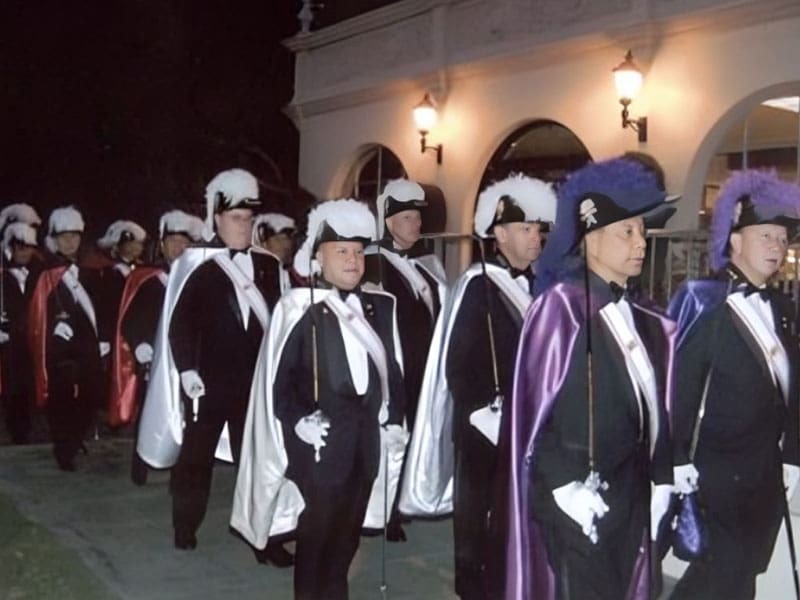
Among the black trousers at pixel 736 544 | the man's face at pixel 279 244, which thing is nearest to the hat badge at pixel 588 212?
the black trousers at pixel 736 544

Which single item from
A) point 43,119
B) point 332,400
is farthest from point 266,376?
point 43,119

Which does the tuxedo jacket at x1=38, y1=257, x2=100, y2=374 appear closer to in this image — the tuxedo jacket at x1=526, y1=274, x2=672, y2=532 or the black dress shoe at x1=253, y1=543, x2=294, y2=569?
the black dress shoe at x1=253, y1=543, x2=294, y2=569

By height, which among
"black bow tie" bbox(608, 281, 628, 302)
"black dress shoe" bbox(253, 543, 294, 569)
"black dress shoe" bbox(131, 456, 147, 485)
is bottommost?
"black dress shoe" bbox(253, 543, 294, 569)

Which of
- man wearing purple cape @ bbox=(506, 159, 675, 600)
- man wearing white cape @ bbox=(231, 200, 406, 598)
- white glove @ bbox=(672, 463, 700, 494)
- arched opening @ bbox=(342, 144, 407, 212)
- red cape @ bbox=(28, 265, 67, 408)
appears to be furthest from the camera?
arched opening @ bbox=(342, 144, 407, 212)

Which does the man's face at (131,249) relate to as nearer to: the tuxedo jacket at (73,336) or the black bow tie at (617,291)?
the tuxedo jacket at (73,336)

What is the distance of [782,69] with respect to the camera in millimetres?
9328

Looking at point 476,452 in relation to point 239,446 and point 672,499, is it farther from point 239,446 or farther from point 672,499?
point 239,446

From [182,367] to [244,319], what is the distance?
1.44 feet

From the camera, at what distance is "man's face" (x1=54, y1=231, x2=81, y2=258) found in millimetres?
9203

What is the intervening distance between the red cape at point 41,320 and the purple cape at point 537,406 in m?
6.08

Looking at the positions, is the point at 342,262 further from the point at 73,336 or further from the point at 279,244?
the point at 73,336

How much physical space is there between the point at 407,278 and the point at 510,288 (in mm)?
1614

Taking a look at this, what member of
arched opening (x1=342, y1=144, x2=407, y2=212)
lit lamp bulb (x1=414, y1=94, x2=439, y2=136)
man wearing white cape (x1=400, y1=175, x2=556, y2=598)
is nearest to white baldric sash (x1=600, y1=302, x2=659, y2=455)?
man wearing white cape (x1=400, y1=175, x2=556, y2=598)

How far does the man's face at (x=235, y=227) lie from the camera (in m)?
6.50
